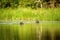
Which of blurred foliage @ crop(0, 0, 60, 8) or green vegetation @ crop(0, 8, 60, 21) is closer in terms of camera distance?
green vegetation @ crop(0, 8, 60, 21)

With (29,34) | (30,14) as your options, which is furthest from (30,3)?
(29,34)

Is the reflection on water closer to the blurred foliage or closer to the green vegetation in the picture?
the green vegetation

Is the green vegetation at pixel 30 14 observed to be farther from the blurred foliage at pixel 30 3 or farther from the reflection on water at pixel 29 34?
the reflection on water at pixel 29 34

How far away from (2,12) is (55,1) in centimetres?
966

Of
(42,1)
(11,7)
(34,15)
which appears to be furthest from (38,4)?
(34,15)

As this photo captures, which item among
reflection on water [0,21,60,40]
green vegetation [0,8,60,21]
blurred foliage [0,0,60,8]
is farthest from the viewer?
blurred foliage [0,0,60,8]

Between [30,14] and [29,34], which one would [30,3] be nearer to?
[30,14]

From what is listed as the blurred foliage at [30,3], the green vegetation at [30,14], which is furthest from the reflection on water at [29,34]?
the blurred foliage at [30,3]

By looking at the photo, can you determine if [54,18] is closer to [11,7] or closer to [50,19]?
[50,19]

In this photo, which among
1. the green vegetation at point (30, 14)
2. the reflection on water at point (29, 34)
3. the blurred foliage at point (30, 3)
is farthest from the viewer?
the blurred foliage at point (30, 3)

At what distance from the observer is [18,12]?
3847 centimetres

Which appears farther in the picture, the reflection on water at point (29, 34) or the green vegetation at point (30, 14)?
the green vegetation at point (30, 14)

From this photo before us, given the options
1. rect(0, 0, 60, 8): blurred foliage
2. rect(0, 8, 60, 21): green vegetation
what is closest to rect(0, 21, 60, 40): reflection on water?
rect(0, 8, 60, 21): green vegetation

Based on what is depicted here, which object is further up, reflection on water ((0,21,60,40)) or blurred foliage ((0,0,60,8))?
reflection on water ((0,21,60,40))
